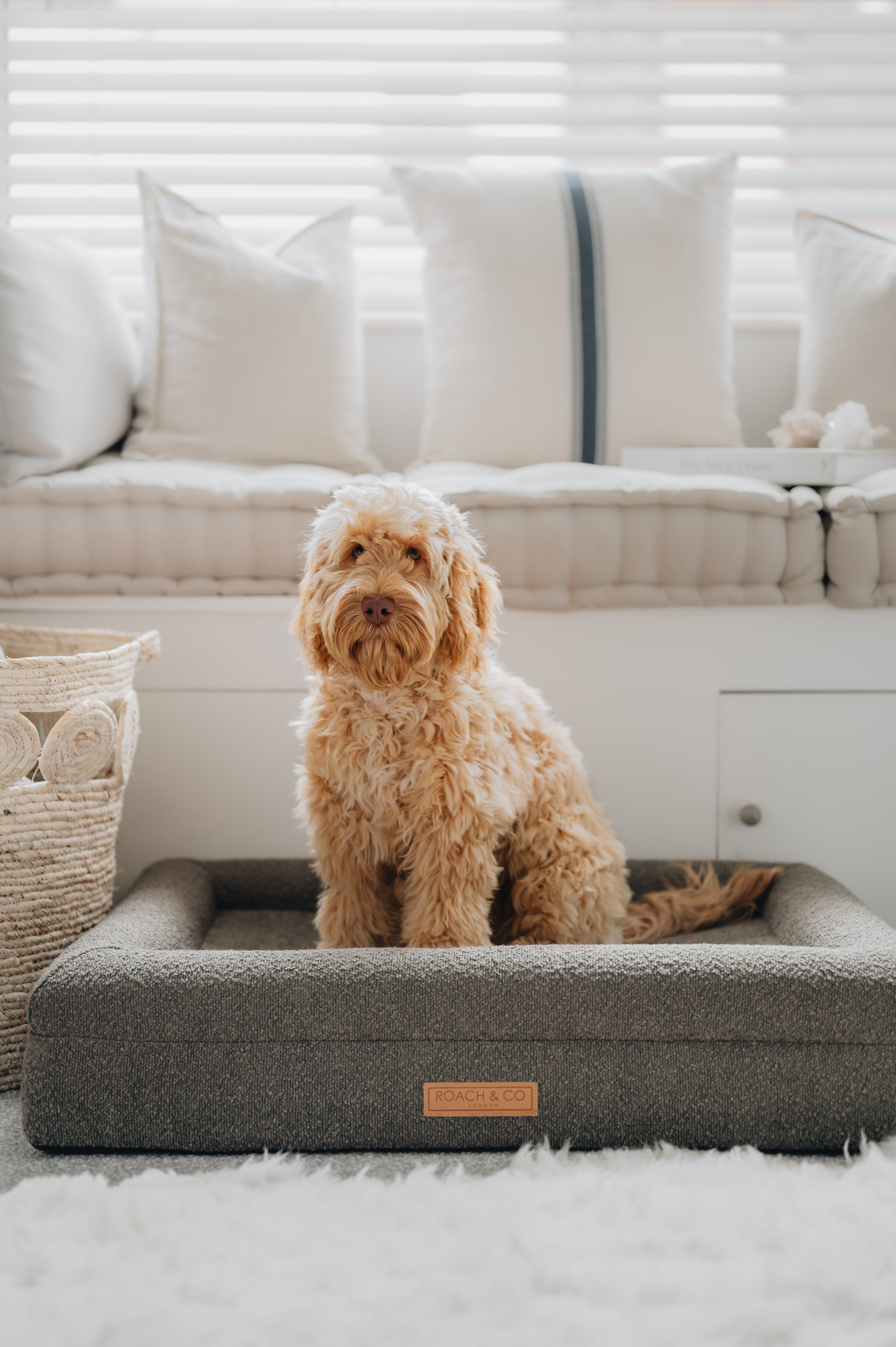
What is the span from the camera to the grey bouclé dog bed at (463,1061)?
954 millimetres

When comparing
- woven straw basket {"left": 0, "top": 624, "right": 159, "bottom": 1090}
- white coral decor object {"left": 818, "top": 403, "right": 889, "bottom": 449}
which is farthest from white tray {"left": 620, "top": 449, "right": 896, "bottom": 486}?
woven straw basket {"left": 0, "top": 624, "right": 159, "bottom": 1090}

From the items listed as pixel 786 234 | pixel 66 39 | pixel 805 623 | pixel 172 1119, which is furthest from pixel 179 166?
pixel 172 1119

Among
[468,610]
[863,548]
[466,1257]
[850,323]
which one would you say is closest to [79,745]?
[468,610]

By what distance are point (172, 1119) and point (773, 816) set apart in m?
0.98

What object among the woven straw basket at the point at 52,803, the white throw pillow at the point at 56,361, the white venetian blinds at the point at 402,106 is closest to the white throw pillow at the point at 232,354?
the white throw pillow at the point at 56,361

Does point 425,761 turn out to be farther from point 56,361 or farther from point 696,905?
point 56,361

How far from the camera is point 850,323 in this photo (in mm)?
2027

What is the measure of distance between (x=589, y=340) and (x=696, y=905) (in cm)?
117

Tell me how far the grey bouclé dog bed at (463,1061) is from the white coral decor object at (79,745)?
28cm

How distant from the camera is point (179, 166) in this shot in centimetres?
230

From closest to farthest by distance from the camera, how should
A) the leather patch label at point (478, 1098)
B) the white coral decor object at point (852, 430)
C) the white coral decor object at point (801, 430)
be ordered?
the leather patch label at point (478, 1098) < the white coral decor object at point (852, 430) < the white coral decor object at point (801, 430)

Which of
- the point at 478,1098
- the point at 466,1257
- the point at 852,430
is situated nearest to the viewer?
the point at 466,1257

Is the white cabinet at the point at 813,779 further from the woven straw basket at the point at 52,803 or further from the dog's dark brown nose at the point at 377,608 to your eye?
the woven straw basket at the point at 52,803

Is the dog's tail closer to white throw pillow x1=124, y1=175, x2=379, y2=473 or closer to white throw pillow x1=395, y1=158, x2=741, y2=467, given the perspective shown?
white throw pillow x1=395, y1=158, x2=741, y2=467
